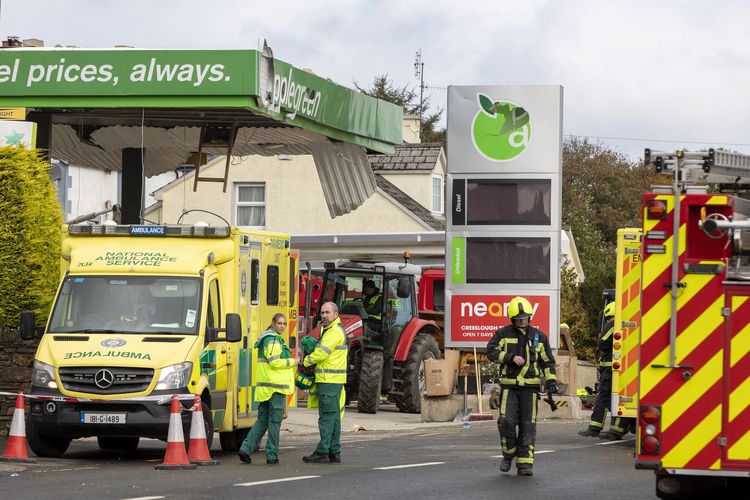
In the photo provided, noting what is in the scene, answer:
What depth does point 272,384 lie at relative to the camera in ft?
54.9

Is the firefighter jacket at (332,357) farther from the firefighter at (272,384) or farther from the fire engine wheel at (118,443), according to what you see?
the fire engine wheel at (118,443)

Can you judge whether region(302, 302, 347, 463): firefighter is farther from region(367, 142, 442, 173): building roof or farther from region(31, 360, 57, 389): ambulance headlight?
region(367, 142, 442, 173): building roof

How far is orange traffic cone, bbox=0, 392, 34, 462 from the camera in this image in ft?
53.1

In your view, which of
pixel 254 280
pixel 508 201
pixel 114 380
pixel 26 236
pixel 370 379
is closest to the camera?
pixel 114 380

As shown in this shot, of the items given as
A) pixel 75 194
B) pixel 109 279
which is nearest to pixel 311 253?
pixel 75 194

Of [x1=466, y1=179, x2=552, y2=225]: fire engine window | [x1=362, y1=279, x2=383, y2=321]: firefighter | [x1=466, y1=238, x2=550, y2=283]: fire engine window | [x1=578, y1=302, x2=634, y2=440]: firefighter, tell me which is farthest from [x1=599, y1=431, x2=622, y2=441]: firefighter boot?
[x1=362, y1=279, x2=383, y2=321]: firefighter

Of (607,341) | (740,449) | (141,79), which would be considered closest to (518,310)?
(607,341)

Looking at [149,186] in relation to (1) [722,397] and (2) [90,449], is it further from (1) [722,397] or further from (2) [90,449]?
(1) [722,397]

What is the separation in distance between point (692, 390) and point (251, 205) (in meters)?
36.2

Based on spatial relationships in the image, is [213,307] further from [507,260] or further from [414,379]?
[414,379]

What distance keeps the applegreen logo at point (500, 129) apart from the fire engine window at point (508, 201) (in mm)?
440

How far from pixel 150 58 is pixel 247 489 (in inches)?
335

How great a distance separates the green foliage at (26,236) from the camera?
1883cm

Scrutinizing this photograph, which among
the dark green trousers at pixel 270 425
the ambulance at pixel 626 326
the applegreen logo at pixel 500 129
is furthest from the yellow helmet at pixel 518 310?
the applegreen logo at pixel 500 129
